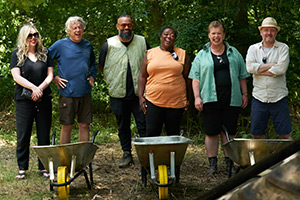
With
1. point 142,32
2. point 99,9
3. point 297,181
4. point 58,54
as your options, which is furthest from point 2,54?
point 297,181

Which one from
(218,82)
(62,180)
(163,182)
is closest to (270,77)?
(218,82)

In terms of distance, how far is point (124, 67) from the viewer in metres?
5.32

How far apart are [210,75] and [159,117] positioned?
0.80 metres

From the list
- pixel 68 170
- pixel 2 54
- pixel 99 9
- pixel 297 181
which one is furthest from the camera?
pixel 2 54

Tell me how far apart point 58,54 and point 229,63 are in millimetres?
2164

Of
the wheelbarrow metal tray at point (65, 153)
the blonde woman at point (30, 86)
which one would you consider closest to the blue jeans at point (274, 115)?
the wheelbarrow metal tray at point (65, 153)

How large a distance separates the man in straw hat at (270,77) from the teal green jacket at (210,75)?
227 millimetres

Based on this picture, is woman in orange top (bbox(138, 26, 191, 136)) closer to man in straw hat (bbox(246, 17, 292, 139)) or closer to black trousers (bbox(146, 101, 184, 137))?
black trousers (bbox(146, 101, 184, 137))

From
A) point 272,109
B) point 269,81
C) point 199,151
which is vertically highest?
point 269,81

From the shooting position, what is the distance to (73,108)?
17.4ft

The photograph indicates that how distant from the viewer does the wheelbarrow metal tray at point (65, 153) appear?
13.0 ft

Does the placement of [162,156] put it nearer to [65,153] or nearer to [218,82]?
[65,153]

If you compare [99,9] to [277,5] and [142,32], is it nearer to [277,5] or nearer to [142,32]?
[142,32]

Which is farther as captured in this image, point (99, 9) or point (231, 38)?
point (99, 9)
